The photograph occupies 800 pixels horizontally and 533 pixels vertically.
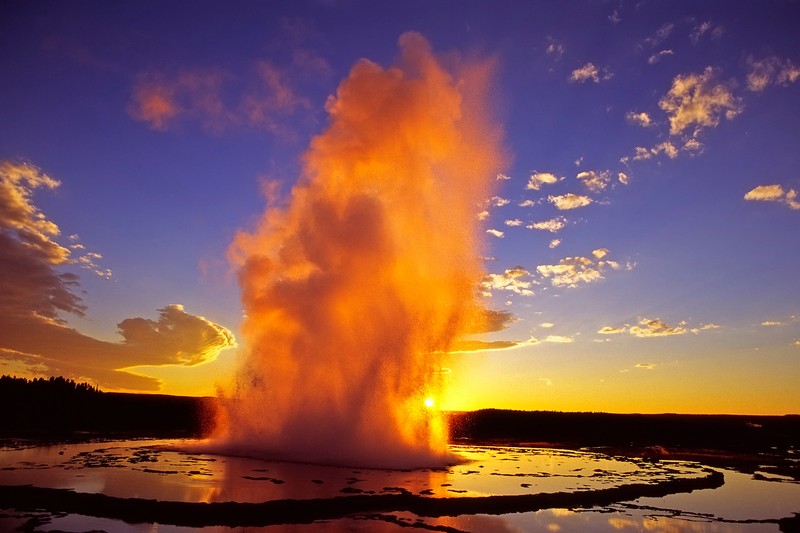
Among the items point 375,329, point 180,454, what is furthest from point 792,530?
point 180,454

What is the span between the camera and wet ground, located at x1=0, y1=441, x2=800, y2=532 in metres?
13.3

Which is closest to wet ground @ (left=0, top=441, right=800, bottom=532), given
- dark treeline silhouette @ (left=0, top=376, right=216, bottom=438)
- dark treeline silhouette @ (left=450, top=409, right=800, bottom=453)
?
dark treeline silhouette @ (left=0, top=376, right=216, bottom=438)

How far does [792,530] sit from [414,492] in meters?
10.8

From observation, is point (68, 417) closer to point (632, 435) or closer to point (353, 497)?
point (353, 497)

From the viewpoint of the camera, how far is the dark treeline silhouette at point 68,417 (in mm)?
41031

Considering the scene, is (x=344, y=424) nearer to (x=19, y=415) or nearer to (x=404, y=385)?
(x=404, y=385)

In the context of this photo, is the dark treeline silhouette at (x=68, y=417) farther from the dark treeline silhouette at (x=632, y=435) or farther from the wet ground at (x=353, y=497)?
the dark treeline silhouette at (x=632, y=435)

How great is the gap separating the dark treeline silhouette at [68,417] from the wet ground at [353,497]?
679 inches

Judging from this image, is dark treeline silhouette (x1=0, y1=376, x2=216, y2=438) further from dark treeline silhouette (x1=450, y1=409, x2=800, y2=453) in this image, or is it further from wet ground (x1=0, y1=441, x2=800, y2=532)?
dark treeline silhouette (x1=450, y1=409, x2=800, y2=453)

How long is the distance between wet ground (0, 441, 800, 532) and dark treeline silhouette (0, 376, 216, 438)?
17.2 metres

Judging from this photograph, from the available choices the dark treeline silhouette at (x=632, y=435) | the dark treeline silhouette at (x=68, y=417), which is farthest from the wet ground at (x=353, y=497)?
the dark treeline silhouette at (x=632, y=435)

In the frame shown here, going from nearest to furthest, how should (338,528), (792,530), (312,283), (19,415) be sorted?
1. (338,528)
2. (792,530)
3. (312,283)
4. (19,415)

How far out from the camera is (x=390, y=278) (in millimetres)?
28031

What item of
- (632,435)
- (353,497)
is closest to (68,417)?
(353,497)
